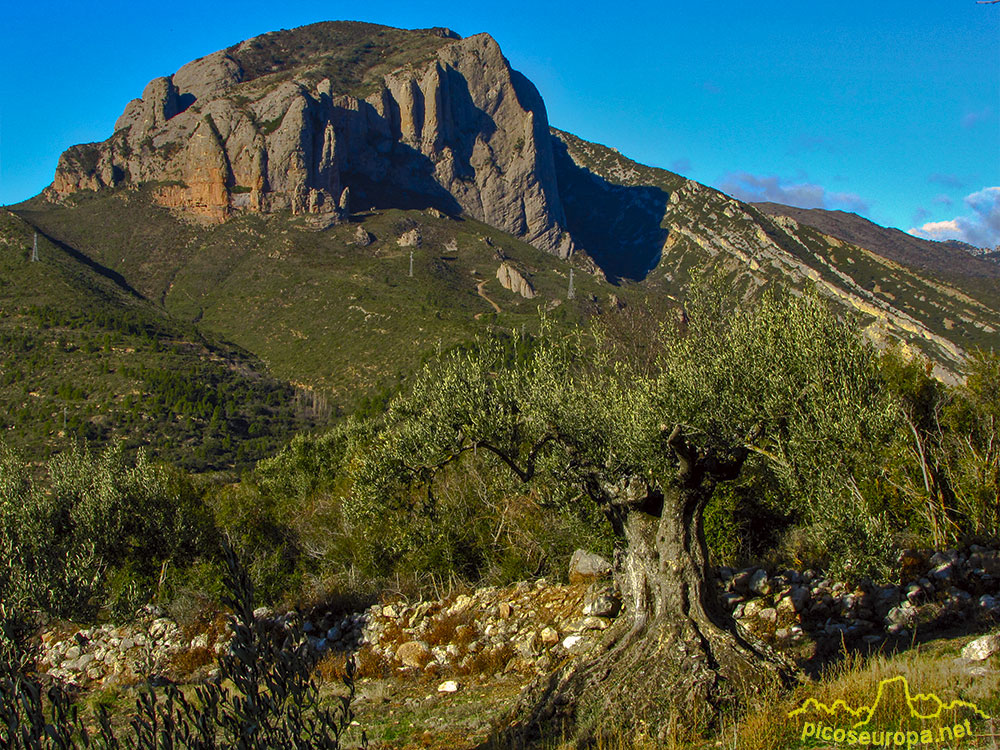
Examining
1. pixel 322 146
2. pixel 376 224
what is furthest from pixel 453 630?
pixel 322 146

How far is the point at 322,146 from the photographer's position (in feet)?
450

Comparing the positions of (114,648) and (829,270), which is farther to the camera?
(829,270)

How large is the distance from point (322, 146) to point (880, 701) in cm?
14674

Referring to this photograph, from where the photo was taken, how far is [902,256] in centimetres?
18638

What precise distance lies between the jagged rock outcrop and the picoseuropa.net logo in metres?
98.3

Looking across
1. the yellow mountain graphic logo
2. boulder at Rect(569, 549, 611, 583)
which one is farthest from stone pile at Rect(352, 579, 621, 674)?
the yellow mountain graphic logo

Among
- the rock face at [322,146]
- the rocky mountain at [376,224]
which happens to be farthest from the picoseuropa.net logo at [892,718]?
the rock face at [322,146]

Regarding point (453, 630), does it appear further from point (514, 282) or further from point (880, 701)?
point (514, 282)

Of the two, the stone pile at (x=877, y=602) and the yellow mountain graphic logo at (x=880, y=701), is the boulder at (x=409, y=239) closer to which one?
the stone pile at (x=877, y=602)

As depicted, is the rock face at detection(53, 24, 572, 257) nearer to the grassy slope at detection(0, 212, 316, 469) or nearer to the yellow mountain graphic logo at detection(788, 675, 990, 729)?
the grassy slope at detection(0, 212, 316, 469)

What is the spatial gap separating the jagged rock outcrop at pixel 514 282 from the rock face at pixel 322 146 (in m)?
38.8

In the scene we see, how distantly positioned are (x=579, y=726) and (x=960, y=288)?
122744mm

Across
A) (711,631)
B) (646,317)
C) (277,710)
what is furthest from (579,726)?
(646,317)

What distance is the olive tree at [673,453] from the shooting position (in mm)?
7438
